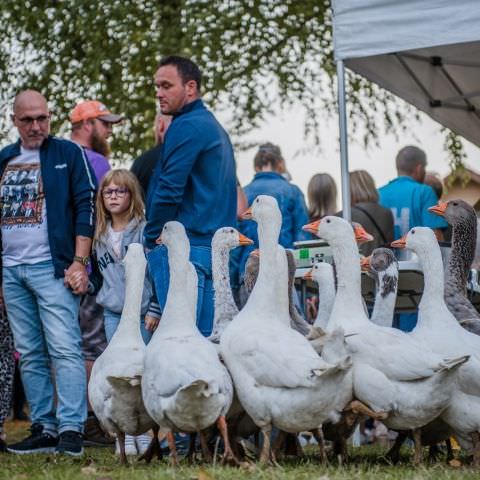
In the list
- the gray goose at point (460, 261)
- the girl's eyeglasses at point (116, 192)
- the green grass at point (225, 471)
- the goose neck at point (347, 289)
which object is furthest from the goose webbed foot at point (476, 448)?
the girl's eyeglasses at point (116, 192)

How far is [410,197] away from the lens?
33.4 ft

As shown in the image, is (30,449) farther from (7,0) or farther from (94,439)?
(7,0)

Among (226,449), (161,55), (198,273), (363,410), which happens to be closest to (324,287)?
(198,273)

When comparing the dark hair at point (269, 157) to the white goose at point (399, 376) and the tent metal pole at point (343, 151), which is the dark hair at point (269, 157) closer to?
the tent metal pole at point (343, 151)

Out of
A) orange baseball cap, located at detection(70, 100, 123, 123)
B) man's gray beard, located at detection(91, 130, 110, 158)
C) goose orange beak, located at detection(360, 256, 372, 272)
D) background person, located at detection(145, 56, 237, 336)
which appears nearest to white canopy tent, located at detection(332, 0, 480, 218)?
goose orange beak, located at detection(360, 256, 372, 272)

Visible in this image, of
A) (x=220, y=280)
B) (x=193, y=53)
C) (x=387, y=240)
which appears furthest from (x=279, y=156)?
(x=193, y=53)

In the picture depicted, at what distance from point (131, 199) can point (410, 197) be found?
2.83m

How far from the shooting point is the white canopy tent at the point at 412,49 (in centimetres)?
755

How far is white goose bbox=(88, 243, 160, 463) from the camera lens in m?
6.54

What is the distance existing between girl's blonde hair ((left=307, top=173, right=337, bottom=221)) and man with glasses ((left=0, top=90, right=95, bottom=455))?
278 cm

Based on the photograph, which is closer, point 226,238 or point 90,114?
point 226,238

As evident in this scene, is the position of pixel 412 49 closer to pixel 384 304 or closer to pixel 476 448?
pixel 384 304

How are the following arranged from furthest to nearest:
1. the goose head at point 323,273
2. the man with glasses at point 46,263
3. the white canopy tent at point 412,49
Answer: the man with glasses at point 46,263
the goose head at point 323,273
the white canopy tent at point 412,49

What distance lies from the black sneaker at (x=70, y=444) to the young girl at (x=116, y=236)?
0.42 meters
